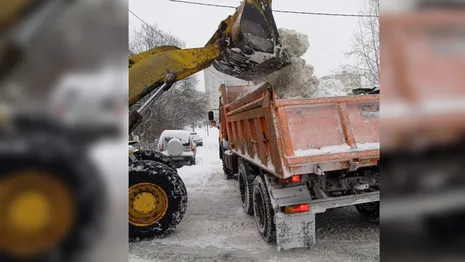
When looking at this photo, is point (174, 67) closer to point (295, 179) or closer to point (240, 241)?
point (295, 179)

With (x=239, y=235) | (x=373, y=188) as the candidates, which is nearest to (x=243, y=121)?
(x=239, y=235)

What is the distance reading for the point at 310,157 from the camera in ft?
10.0

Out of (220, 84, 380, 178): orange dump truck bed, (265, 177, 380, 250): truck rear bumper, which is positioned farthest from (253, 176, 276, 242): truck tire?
(220, 84, 380, 178): orange dump truck bed

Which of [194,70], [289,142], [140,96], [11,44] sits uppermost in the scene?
[194,70]

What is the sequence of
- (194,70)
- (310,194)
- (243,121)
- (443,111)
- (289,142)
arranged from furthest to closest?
1. (243,121)
2. (194,70)
3. (310,194)
4. (289,142)
5. (443,111)

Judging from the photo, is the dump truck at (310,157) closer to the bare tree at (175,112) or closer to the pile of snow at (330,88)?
the pile of snow at (330,88)

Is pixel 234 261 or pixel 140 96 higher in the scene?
pixel 140 96

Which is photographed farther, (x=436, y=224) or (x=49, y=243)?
(x=436, y=224)

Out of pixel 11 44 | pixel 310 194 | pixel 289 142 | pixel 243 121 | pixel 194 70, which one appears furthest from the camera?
pixel 243 121

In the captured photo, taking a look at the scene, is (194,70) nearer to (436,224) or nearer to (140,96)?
(140,96)

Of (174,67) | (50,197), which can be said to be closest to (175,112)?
(174,67)

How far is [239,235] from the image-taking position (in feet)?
14.0

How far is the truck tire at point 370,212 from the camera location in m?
4.30

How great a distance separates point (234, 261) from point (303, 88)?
9.24ft
